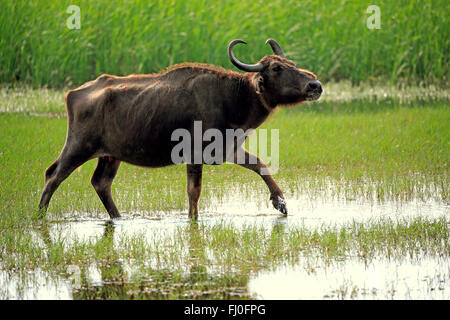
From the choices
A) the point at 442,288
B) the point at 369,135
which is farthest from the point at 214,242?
the point at 369,135

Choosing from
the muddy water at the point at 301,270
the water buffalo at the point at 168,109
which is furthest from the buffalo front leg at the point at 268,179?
the water buffalo at the point at 168,109

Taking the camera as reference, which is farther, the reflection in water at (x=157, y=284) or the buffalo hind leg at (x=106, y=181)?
A: the buffalo hind leg at (x=106, y=181)

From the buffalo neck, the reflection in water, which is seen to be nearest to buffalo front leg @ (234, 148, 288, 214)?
the buffalo neck

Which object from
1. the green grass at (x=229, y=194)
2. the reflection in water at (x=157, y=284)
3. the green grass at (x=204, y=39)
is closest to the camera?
the reflection in water at (x=157, y=284)

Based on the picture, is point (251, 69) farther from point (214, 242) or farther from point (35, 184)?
point (35, 184)

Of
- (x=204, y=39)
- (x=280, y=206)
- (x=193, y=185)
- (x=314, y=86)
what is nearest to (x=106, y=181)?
(x=193, y=185)

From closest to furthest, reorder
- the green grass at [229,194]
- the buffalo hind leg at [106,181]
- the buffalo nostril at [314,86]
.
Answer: the green grass at [229,194]
the buffalo nostril at [314,86]
the buffalo hind leg at [106,181]

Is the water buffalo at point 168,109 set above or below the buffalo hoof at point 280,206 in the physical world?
above

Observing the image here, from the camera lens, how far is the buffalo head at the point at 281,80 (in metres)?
8.12

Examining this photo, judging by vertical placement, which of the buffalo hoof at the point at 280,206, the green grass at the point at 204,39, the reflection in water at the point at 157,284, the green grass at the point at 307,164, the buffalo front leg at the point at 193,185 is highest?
the green grass at the point at 204,39

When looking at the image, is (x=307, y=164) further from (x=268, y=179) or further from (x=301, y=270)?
(x=301, y=270)

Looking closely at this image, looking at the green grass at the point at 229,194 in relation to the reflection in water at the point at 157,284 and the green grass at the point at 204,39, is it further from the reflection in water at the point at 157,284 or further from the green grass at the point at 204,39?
the green grass at the point at 204,39

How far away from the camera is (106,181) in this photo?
8.60 metres

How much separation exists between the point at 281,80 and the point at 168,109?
1.12m
